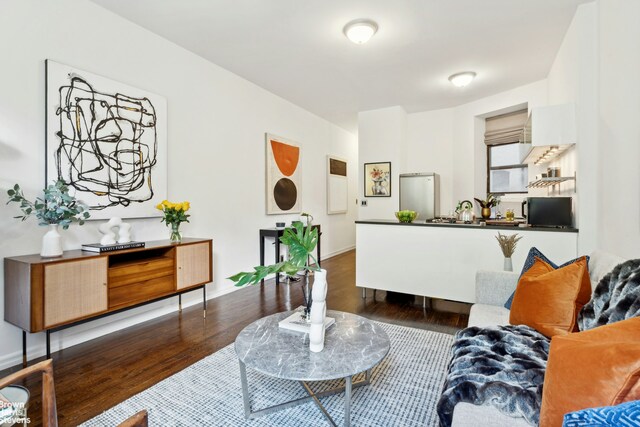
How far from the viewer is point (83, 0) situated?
2598 mm

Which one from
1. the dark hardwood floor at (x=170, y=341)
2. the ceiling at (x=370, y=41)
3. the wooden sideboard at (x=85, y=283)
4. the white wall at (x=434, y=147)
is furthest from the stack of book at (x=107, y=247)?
the white wall at (x=434, y=147)

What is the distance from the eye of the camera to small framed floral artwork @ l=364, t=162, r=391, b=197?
18.7 feet

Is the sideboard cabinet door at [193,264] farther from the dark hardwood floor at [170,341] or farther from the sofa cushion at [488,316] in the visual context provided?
the sofa cushion at [488,316]

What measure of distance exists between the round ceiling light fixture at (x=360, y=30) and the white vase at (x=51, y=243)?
9.73 ft

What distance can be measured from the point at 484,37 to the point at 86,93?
12.4 ft

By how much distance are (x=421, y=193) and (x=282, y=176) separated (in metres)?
2.39

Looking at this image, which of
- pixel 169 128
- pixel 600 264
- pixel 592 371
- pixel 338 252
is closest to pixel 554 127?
pixel 600 264

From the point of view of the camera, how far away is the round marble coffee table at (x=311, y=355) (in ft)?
4.62

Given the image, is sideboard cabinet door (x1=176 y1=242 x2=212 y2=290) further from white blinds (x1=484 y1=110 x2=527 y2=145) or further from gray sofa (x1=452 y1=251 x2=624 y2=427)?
white blinds (x1=484 y1=110 x2=527 y2=145)

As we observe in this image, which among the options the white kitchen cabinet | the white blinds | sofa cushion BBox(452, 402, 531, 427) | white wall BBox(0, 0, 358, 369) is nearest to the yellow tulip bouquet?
white wall BBox(0, 0, 358, 369)

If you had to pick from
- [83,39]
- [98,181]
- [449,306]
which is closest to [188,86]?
[83,39]

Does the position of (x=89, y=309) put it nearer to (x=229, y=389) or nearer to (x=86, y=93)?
(x=229, y=389)

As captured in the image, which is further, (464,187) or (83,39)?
(464,187)

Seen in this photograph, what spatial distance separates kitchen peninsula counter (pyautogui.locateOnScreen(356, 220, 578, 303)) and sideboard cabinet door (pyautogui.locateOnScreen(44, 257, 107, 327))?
8.30 feet
